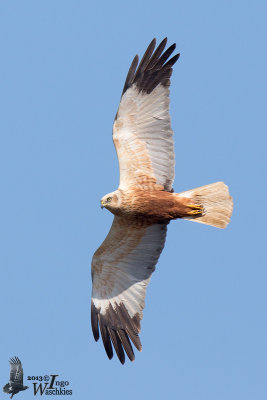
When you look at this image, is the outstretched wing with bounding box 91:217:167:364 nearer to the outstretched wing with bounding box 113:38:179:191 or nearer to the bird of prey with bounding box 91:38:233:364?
the bird of prey with bounding box 91:38:233:364

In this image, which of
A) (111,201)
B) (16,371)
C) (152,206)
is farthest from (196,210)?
(16,371)

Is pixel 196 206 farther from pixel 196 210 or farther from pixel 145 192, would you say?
pixel 145 192

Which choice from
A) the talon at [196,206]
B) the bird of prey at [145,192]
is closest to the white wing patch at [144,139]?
the bird of prey at [145,192]

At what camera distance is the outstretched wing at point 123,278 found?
11.2 meters

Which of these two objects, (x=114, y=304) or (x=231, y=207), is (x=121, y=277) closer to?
(x=114, y=304)

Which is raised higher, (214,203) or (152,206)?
(214,203)

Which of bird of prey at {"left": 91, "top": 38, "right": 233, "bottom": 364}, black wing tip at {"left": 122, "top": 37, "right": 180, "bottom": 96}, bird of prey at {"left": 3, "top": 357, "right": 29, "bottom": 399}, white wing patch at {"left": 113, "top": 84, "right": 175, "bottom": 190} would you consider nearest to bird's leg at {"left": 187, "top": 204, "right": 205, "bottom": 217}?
bird of prey at {"left": 91, "top": 38, "right": 233, "bottom": 364}

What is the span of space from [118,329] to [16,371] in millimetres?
2099

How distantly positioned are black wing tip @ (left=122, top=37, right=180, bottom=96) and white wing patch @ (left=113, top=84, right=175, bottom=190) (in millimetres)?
81

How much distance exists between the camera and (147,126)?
1088 cm

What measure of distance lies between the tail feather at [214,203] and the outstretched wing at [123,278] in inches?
27.9

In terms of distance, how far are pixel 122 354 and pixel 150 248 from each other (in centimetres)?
177

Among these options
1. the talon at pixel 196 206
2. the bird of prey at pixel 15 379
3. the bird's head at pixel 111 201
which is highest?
the talon at pixel 196 206

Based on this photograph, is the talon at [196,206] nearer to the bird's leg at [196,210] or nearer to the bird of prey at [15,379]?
the bird's leg at [196,210]
